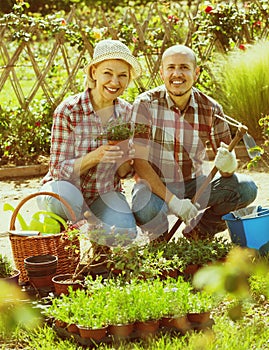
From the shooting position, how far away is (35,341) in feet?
8.57

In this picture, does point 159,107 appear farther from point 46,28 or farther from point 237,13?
point 237,13

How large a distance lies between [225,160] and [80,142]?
735 mm

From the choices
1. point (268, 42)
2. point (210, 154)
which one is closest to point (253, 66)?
point (268, 42)

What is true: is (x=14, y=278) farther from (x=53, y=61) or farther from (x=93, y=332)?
(x=53, y=61)

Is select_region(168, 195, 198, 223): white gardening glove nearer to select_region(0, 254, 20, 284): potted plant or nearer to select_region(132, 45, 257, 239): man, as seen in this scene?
select_region(132, 45, 257, 239): man

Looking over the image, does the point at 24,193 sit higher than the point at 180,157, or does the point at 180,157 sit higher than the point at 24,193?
the point at 180,157

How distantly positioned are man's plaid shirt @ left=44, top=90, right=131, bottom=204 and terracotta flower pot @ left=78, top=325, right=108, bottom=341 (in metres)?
1.08

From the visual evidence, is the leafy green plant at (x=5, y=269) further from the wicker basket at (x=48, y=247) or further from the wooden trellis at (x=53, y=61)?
the wooden trellis at (x=53, y=61)

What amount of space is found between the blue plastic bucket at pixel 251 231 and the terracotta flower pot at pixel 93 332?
3.60ft

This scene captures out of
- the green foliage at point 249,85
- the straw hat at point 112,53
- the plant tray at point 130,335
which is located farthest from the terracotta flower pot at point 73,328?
the green foliage at point 249,85

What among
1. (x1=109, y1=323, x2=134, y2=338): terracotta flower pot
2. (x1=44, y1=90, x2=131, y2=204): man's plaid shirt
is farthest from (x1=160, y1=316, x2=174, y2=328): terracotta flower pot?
(x1=44, y1=90, x2=131, y2=204): man's plaid shirt

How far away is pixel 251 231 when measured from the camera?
3.40 metres

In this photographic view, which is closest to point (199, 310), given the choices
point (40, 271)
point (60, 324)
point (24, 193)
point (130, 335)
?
point (130, 335)

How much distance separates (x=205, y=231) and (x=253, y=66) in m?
2.64
